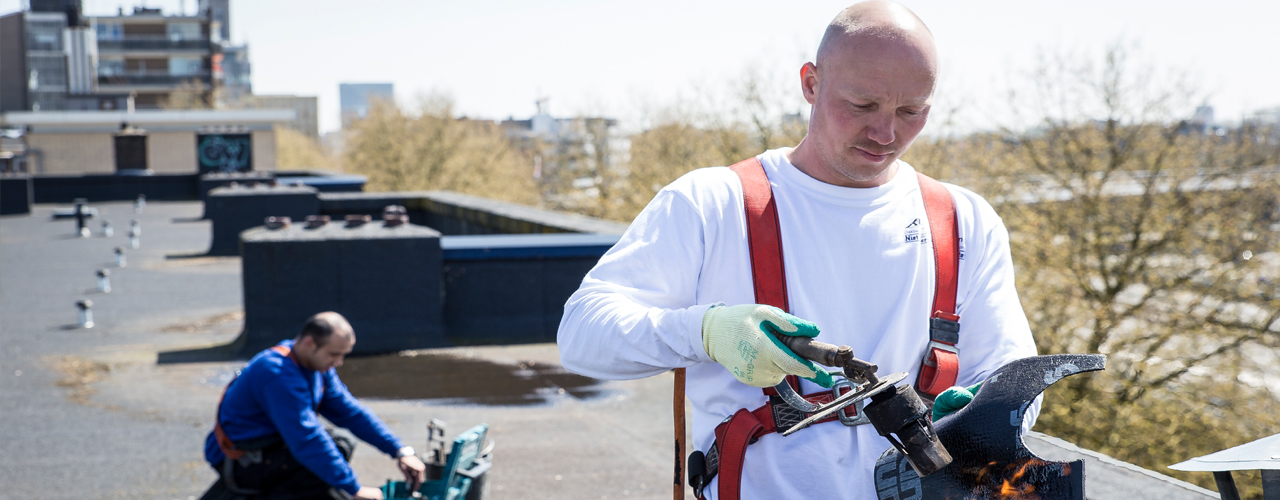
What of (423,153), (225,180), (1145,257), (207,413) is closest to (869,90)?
(207,413)

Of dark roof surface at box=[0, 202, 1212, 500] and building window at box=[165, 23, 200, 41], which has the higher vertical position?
building window at box=[165, 23, 200, 41]

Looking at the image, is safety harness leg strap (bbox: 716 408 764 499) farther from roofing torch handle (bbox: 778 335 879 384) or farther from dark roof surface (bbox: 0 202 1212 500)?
dark roof surface (bbox: 0 202 1212 500)

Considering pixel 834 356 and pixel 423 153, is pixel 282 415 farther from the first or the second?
pixel 423 153

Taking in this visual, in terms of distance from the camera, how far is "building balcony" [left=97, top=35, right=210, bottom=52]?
82312mm

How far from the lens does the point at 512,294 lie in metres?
8.66

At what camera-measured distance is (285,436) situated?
13.5 feet

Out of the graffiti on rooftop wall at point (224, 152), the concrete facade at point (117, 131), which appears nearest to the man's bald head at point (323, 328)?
the graffiti on rooftop wall at point (224, 152)

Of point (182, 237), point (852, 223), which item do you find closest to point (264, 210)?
point (182, 237)

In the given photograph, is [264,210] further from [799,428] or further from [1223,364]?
[799,428]

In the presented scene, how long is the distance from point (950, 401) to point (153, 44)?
301ft

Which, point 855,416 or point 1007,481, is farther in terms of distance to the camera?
point 855,416

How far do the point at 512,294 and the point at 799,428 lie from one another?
7.03 metres

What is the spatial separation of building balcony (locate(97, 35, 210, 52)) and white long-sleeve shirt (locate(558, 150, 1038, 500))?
88.9 metres

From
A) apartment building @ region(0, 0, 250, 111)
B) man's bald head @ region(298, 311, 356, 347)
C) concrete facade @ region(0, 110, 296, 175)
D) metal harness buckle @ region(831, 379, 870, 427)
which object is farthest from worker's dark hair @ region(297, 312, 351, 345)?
apartment building @ region(0, 0, 250, 111)
